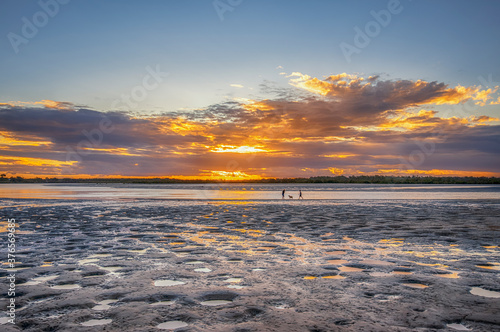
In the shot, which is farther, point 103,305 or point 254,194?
point 254,194

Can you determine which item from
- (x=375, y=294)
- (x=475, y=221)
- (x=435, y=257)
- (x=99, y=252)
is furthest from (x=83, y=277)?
(x=475, y=221)

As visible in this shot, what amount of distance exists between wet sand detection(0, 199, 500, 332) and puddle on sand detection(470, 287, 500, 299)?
0.02 m

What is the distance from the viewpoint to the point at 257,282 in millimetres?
6988

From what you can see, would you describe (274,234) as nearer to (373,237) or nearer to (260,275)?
(373,237)

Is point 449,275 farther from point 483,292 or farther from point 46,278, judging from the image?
point 46,278

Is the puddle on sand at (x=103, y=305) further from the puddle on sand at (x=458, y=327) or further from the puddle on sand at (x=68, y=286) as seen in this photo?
the puddle on sand at (x=458, y=327)

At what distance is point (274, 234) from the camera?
14195 millimetres

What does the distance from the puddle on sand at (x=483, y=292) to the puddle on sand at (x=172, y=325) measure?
5010 mm

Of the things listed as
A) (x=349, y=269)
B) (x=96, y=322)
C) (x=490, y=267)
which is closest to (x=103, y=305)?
(x=96, y=322)

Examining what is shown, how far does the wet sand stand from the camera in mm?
4988

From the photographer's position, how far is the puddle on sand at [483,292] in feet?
20.2

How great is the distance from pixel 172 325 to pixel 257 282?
2.48m

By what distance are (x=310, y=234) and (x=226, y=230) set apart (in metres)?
3.54

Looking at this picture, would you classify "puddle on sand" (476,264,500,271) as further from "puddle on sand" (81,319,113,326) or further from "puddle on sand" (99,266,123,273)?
"puddle on sand" (99,266,123,273)
